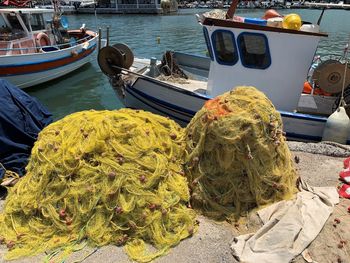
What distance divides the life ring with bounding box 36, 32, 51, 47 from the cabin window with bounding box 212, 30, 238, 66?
9.16 meters

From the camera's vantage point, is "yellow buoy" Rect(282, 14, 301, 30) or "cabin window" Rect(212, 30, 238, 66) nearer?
"yellow buoy" Rect(282, 14, 301, 30)

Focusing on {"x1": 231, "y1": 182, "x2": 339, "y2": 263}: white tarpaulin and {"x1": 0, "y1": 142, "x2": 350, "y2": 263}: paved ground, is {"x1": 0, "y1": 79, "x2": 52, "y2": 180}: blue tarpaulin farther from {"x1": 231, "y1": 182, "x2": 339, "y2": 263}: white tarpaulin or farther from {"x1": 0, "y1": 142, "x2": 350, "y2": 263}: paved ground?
{"x1": 231, "y1": 182, "x2": 339, "y2": 263}: white tarpaulin

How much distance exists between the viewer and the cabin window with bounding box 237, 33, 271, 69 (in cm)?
646

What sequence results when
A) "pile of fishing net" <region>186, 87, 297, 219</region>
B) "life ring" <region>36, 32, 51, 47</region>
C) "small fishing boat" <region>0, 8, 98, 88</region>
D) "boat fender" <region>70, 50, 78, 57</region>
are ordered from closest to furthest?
1. "pile of fishing net" <region>186, 87, 297, 219</region>
2. "small fishing boat" <region>0, 8, 98, 88</region>
3. "life ring" <region>36, 32, 51, 47</region>
4. "boat fender" <region>70, 50, 78, 57</region>

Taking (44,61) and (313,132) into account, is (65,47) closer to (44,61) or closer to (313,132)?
(44,61)

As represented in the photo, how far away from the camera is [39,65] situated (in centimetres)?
1241

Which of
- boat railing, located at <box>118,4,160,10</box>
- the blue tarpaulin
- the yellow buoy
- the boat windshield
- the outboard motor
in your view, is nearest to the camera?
the blue tarpaulin

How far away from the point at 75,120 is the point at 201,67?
20.8 feet

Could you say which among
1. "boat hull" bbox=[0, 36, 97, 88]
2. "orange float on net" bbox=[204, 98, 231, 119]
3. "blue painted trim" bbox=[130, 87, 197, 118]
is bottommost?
"boat hull" bbox=[0, 36, 97, 88]

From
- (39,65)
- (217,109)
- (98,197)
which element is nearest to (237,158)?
(217,109)

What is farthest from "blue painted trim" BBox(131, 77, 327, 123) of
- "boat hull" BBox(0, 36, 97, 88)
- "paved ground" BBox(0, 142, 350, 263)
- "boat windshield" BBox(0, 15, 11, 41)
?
"boat windshield" BBox(0, 15, 11, 41)

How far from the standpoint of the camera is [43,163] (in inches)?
146

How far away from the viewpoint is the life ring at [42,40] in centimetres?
1333

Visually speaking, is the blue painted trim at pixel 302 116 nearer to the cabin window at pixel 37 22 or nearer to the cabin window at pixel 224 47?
the cabin window at pixel 224 47
